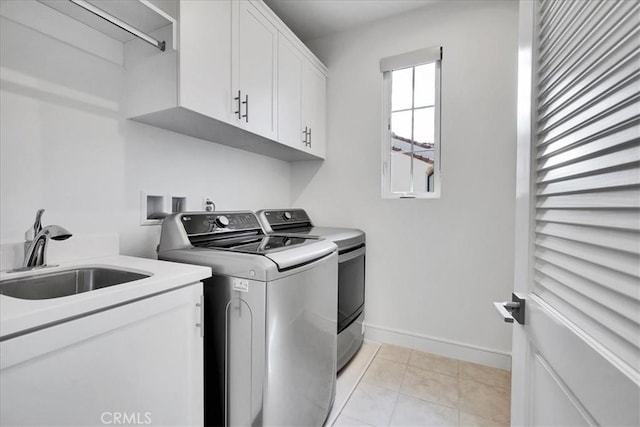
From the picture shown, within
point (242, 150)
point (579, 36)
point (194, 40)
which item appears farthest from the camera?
point (242, 150)

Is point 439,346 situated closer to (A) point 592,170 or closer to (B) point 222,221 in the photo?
(B) point 222,221

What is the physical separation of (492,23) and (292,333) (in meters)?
2.47

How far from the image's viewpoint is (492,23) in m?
2.03

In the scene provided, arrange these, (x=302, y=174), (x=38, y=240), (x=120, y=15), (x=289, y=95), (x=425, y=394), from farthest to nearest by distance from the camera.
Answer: (x=302, y=174) → (x=289, y=95) → (x=425, y=394) → (x=120, y=15) → (x=38, y=240)

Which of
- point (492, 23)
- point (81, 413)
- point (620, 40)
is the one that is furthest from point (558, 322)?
point (492, 23)

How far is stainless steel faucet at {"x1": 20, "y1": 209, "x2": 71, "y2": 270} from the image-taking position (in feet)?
3.19

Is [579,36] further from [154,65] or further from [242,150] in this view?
[242,150]

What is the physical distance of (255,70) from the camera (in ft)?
5.57

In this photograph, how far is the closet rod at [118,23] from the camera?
3.26 feet

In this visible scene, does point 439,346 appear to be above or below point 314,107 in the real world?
below

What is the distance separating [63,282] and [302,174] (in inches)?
77.6

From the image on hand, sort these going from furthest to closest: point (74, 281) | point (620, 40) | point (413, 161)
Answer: point (413, 161) → point (74, 281) → point (620, 40)

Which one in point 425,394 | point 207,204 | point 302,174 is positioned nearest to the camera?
point 425,394

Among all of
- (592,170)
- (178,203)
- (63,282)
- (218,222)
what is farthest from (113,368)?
(592,170)
